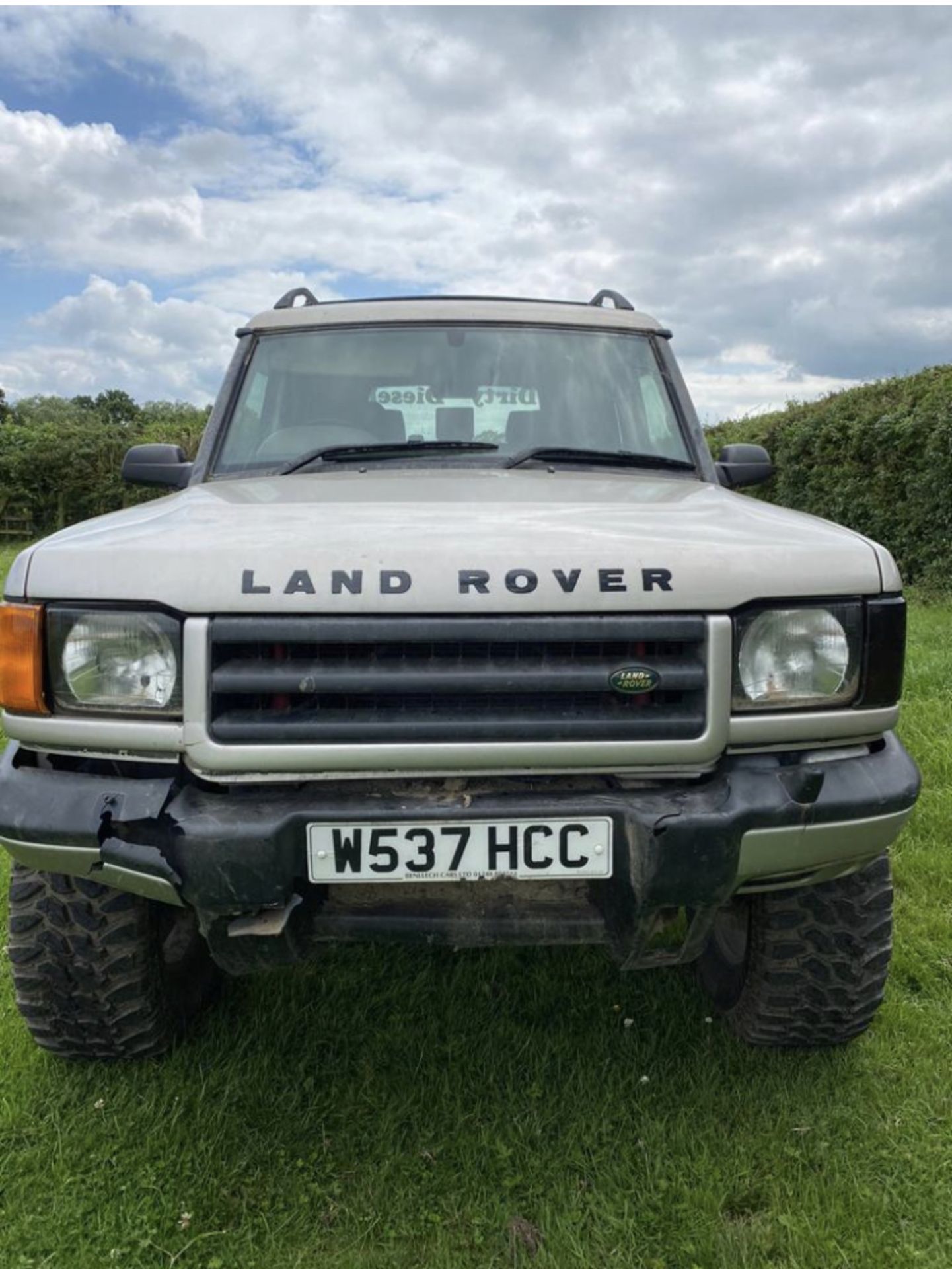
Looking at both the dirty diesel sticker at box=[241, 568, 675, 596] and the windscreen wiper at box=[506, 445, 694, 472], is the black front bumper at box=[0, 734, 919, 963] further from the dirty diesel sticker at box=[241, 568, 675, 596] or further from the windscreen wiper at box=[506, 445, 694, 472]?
the windscreen wiper at box=[506, 445, 694, 472]

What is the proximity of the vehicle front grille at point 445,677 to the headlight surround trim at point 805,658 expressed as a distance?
13 cm

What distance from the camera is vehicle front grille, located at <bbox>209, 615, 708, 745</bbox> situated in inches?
74.5

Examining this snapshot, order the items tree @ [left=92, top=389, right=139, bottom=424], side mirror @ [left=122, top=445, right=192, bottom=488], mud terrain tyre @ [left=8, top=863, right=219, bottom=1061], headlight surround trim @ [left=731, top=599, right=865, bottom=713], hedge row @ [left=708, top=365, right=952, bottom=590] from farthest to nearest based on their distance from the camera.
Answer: tree @ [left=92, top=389, right=139, bottom=424]
hedge row @ [left=708, top=365, right=952, bottom=590]
side mirror @ [left=122, top=445, right=192, bottom=488]
mud terrain tyre @ [left=8, top=863, right=219, bottom=1061]
headlight surround trim @ [left=731, top=599, right=865, bottom=713]

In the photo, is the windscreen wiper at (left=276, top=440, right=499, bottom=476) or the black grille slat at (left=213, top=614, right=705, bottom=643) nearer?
the black grille slat at (left=213, top=614, right=705, bottom=643)

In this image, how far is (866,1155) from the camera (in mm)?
2240

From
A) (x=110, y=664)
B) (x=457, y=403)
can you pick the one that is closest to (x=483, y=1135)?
(x=110, y=664)

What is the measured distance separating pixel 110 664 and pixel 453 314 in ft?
6.39

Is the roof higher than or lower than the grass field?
higher

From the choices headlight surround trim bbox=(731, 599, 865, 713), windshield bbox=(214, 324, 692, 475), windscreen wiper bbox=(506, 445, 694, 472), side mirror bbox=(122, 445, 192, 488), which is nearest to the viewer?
headlight surround trim bbox=(731, 599, 865, 713)

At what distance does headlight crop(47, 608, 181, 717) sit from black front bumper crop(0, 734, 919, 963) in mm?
149

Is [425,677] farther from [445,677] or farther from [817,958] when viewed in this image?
[817,958]

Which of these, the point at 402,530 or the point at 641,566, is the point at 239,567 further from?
the point at 641,566

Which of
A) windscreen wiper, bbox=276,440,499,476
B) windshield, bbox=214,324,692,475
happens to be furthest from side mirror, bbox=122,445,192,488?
windscreen wiper, bbox=276,440,499,476

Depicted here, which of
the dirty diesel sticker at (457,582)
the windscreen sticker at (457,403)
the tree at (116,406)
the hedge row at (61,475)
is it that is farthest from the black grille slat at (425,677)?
the tree at (116,406)
